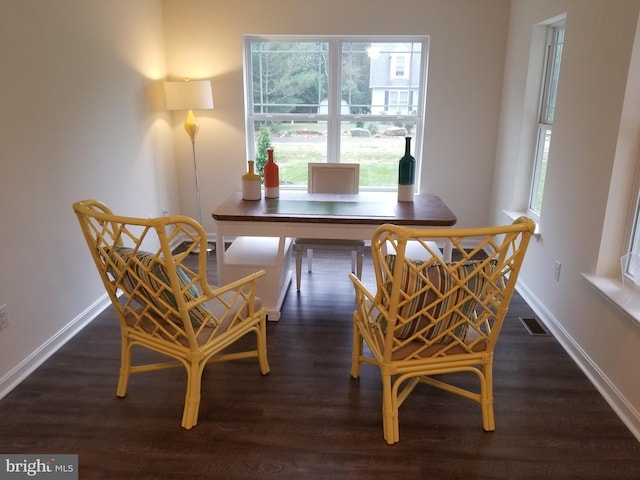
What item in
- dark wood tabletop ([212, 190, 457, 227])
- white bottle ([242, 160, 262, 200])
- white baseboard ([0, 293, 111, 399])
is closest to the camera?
white baseboard ([0, 293, 111, 399])

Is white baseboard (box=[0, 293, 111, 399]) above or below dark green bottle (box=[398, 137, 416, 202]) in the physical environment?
below

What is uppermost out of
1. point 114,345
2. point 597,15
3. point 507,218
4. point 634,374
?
point 597,15

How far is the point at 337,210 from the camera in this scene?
115 inches

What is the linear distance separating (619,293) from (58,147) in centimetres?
301

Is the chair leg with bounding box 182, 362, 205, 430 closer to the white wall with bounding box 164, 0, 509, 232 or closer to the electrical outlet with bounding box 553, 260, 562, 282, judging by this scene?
the electrical outlet with bounding box 553, 260, 562, 282

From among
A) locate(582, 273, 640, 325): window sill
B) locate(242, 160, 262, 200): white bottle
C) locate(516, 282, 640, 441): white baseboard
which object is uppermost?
locate(242, 160, 262, 200): white bottle

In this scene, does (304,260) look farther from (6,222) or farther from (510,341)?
(6,222)

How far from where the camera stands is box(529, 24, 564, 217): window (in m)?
3.37

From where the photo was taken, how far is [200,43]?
→ 165 inches

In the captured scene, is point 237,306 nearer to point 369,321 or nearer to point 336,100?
point 369,321

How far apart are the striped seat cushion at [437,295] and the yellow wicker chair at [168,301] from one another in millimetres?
720

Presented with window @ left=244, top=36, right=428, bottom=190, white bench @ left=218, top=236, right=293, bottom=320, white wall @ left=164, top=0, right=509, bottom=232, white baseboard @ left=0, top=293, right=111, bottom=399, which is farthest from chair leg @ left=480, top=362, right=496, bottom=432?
window @ left=244, top=36, right=428, bottom=190

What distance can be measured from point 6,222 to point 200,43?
249 cm

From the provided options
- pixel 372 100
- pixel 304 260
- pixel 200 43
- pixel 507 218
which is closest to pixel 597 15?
pixel 507 218
